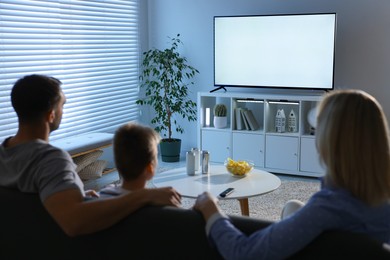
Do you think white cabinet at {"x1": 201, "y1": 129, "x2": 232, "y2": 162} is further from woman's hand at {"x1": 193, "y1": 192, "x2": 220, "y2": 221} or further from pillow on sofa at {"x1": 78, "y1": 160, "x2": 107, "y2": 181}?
woman's hand at {"x1": 193, "y1": 192, "x2": 220, "y2": 221}

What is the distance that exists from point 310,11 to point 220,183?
8.72ft

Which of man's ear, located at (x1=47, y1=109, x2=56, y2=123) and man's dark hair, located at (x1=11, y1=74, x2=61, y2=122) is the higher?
man's dark hair, located at (x1=11, y1=74, x2=61, y2=122)

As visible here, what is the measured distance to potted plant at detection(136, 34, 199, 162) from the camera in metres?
5.60

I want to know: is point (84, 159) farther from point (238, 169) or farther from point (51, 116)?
point (51, 116)

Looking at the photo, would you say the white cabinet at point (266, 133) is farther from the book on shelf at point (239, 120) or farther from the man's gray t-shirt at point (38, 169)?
the man's gray t-shirt at point (38, 169)

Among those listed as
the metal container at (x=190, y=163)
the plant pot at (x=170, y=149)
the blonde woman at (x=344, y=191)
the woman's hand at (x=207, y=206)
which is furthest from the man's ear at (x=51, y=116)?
the plant pot at (x=170, y=149)

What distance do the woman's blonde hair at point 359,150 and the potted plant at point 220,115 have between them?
4.08 meters

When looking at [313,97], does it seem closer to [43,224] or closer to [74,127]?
[74,127]

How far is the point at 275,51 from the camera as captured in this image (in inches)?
203

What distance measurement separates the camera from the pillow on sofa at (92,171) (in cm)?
441

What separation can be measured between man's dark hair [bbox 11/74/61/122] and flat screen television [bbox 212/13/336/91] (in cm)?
367

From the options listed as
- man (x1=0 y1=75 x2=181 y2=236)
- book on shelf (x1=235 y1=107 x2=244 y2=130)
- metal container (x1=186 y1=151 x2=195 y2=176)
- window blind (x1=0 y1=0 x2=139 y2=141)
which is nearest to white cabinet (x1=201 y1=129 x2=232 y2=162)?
book on shelf (x1=235 y1=107 x2=244 y2=130)

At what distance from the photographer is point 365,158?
4.32 ft


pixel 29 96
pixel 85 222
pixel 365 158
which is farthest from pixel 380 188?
pixel 29 96
